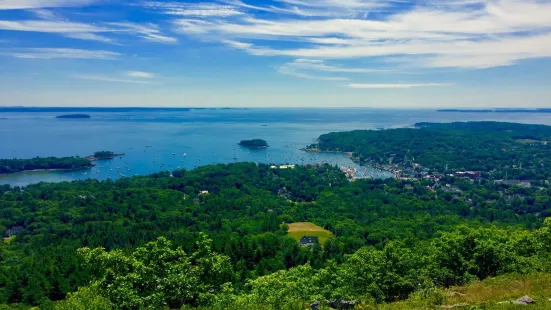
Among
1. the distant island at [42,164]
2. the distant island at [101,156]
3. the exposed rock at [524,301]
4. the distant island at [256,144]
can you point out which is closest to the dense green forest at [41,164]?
the distant island at [42,164]

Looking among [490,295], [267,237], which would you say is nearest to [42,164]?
[267,237]

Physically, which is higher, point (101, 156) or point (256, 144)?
point (256, 144)

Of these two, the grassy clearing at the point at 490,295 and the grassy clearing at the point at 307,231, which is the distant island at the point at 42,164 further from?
the grassy clearing at the point at 490,295

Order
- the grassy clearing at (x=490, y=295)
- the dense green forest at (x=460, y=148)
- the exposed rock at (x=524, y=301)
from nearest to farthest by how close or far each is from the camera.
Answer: the exposed rock at (x=524, y=301)
the grassy clearing at (x=490, y=295)
the dense green forest at (x=460, y=148)

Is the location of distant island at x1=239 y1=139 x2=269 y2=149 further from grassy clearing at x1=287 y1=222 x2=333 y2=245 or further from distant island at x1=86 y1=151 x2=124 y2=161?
grassy clearing at x1=287 y1=222 x2=333 y2=245

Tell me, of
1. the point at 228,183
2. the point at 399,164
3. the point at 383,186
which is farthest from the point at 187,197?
the point at 399,164

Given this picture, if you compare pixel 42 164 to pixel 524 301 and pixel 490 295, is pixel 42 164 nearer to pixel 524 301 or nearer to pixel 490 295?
pixel 490 295
